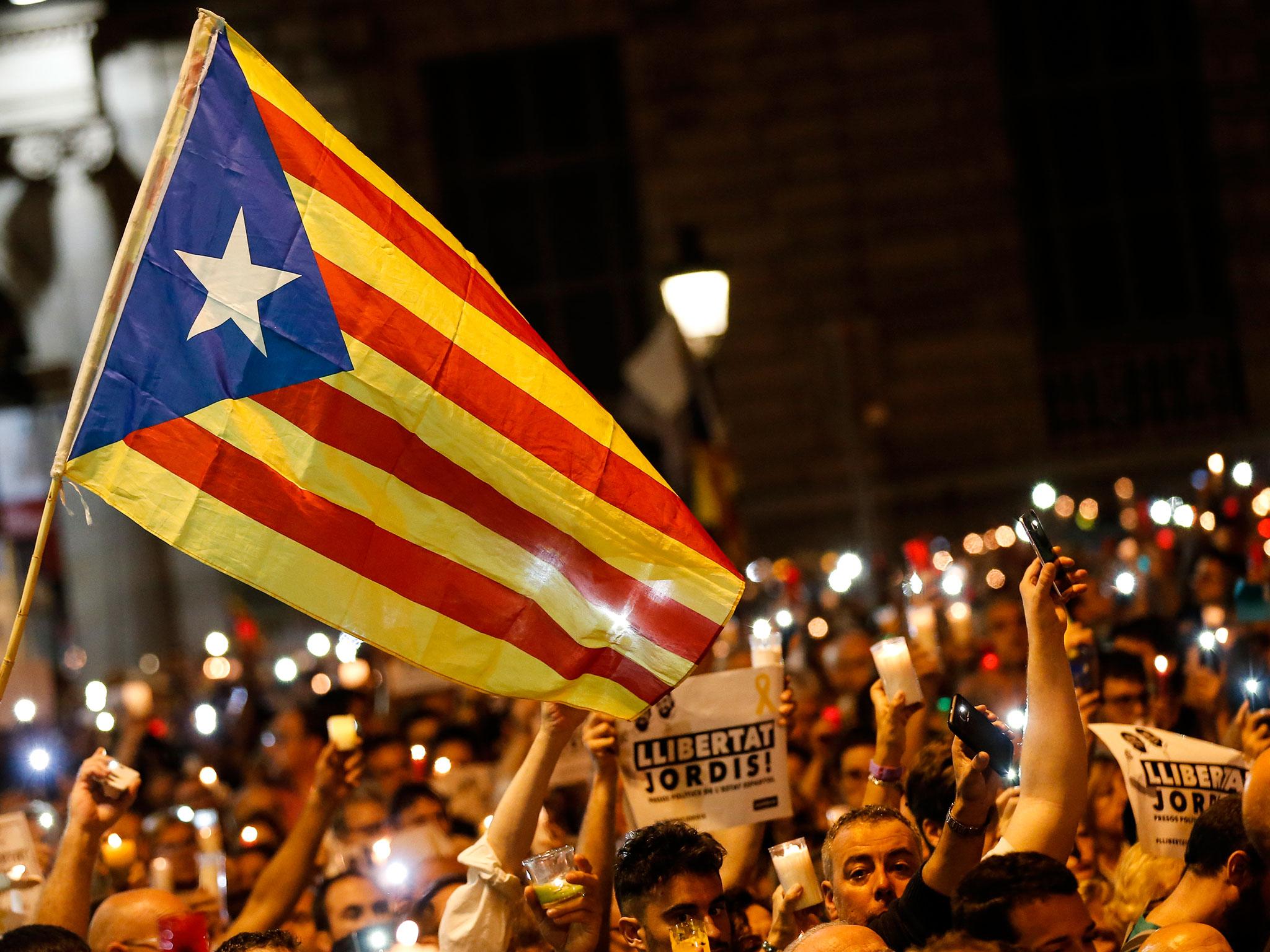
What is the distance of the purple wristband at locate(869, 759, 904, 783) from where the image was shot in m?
4.46

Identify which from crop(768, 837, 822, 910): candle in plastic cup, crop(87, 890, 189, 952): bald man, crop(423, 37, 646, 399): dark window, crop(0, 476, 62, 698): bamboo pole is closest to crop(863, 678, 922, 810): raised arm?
crop(768, 837, 822, 910): candle in plastic cup

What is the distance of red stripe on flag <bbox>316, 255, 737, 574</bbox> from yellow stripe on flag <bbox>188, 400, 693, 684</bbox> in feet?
0.79

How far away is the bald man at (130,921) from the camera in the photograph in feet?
14.6

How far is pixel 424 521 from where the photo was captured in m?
4.08

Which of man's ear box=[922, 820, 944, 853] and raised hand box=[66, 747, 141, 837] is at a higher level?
raised hand box=[66, 747, 141, 837]

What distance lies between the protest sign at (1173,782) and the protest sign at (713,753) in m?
1.01

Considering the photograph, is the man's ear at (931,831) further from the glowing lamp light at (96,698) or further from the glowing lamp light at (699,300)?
the glowing lamp light at (96,698)

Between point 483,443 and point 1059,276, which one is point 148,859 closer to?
point 483,443

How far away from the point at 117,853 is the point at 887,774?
2934mm

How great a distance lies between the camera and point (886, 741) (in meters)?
4.50

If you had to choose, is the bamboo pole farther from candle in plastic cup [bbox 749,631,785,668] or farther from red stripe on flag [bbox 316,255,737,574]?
candle in plastic cup [bbox 749,631,785,668]

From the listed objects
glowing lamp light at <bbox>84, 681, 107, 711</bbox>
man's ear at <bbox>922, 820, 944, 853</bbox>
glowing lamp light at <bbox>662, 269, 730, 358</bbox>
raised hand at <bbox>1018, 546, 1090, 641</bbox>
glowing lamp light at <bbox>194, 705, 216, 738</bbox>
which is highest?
glowing lamp light at <bbox>662, 269, 730, 358</bbox>

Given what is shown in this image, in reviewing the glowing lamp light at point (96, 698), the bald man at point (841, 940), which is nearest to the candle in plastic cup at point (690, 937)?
the bald man at point (841, 940)

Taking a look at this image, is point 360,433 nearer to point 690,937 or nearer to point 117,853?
point 690,937
